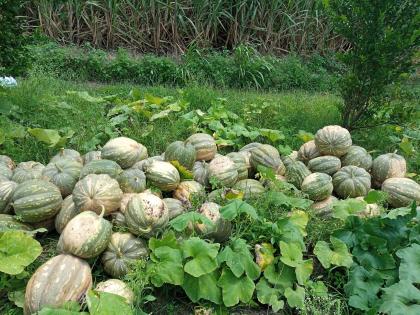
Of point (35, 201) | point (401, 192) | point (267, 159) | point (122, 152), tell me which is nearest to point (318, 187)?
point (267, 159)

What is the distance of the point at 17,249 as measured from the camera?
293 centimetres

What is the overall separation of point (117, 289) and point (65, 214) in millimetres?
763

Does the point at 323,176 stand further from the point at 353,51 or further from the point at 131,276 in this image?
the point at 353,51

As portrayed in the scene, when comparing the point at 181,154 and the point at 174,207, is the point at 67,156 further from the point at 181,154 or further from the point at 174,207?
the point at 174,207

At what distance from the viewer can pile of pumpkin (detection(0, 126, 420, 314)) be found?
2.96 meters

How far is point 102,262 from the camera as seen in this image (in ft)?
10.4

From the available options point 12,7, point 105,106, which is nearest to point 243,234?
point 105,106

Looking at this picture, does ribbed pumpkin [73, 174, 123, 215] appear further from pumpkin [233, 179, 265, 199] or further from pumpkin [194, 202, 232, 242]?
pumpkin [233, 179, 265, 199]

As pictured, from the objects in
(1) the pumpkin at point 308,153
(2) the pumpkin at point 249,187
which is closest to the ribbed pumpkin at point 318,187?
(2) the pumpkin at point 249,187

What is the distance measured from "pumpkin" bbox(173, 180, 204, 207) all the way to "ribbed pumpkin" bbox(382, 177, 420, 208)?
1.59 m

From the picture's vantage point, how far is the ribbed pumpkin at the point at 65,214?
3327 millimetres

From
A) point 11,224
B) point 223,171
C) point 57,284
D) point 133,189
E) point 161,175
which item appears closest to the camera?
point 57,284

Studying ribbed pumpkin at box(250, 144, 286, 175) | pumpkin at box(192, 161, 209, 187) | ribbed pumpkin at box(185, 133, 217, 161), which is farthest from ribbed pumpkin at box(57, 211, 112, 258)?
ribbed pumpkin at box(250, 144, 286, 175)

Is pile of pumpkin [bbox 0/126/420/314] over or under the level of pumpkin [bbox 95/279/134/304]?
over
